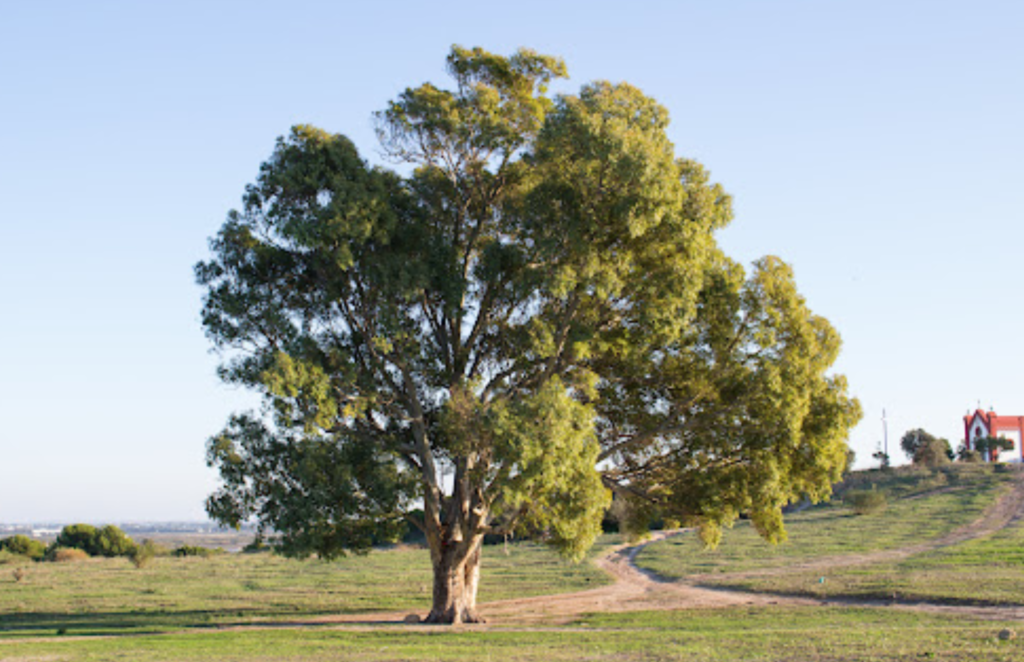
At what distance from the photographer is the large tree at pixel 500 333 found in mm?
24250

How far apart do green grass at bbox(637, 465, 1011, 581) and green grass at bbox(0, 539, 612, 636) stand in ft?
16.6

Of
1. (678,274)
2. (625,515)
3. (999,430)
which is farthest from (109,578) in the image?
(999,430)

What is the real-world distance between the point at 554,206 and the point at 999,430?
73.8 metres

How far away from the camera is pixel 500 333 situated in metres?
27.5

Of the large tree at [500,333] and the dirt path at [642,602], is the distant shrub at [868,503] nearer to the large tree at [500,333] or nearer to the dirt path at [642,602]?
the dirt path at [642,602]

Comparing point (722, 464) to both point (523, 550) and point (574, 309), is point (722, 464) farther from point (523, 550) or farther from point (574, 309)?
point (523, 550)

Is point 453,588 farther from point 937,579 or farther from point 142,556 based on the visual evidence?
point 142,556

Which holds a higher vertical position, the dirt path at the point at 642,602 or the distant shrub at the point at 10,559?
the dirt path at the point at 642,602

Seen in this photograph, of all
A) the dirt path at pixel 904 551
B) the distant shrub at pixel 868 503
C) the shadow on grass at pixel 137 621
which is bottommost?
the shadow on grass at pixel 137 621

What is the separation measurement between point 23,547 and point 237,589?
44388 millimetres

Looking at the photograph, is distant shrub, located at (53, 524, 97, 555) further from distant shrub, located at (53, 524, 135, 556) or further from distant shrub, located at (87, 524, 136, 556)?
distant shrub, located at (87, 524, 136, 556)

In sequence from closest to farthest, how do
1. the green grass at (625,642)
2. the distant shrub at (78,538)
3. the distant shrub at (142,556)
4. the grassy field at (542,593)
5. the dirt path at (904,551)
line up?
the green grass at (625,642), the grassy field at (542,593), the dirt path at (904,551), the distant shrub at (142,556), the distant shrub at (78,538)

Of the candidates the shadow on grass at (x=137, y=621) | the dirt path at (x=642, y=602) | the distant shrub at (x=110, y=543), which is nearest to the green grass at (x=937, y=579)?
the dirt path at (x=642, y=602)

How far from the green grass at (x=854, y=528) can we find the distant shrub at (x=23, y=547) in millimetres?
51222
